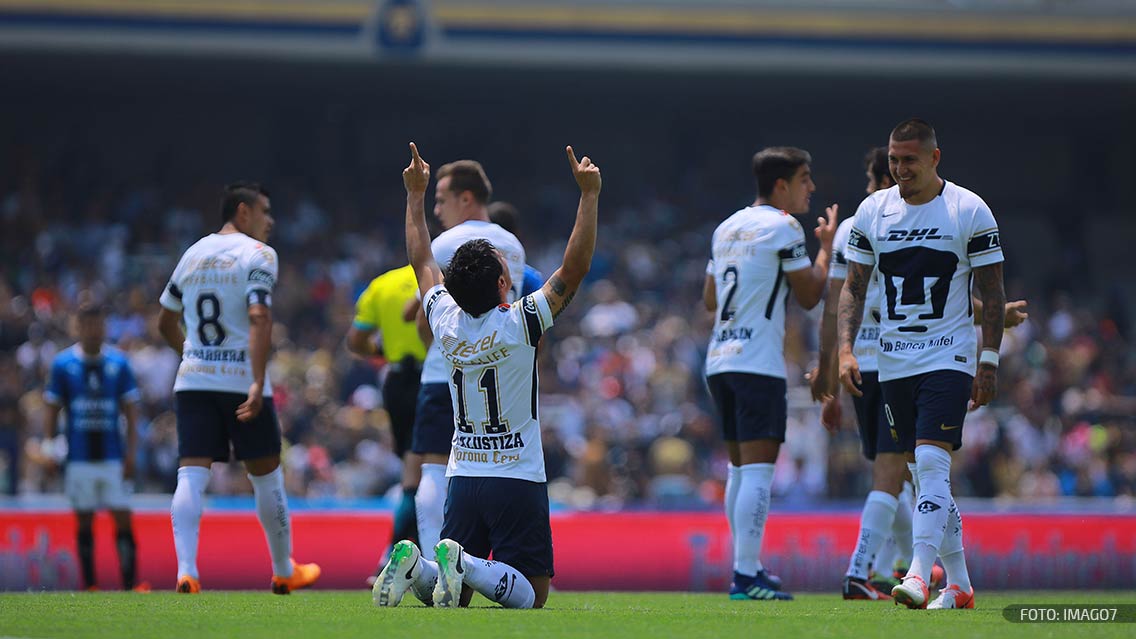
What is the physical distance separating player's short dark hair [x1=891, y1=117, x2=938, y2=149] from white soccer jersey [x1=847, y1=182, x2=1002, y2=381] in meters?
0.25

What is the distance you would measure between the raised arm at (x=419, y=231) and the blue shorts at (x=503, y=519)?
1.03 meters

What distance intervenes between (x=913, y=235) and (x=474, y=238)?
7.85 feet

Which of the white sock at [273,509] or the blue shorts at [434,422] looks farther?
the white sock at [273,509]

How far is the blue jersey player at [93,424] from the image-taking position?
11758 millimetres

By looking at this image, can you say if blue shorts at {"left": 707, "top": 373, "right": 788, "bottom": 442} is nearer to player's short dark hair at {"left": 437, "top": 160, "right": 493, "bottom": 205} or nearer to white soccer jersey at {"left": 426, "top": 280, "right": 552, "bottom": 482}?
player's short dark hair at {"left": 437, "top": 160, "right": 493, "bottom": 205}

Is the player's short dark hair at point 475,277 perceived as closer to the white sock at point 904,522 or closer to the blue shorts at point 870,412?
the blue shorts at point 870,412

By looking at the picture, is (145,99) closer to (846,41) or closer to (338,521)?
(846,41)

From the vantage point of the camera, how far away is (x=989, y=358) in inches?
284

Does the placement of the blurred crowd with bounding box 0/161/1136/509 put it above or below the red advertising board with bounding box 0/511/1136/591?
above

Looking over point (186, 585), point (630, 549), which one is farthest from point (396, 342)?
point (630, 549)

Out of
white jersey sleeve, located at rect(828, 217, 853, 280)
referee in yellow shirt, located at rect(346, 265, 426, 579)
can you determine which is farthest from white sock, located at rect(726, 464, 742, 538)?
referee in yellow shirt, located at rect(346, 265, 426, 579)

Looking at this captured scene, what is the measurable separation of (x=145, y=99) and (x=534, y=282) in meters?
20.4

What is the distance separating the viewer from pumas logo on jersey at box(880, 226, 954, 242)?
7301 mm

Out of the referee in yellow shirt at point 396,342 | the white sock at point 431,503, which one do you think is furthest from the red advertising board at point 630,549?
the white sock at point 431,503
